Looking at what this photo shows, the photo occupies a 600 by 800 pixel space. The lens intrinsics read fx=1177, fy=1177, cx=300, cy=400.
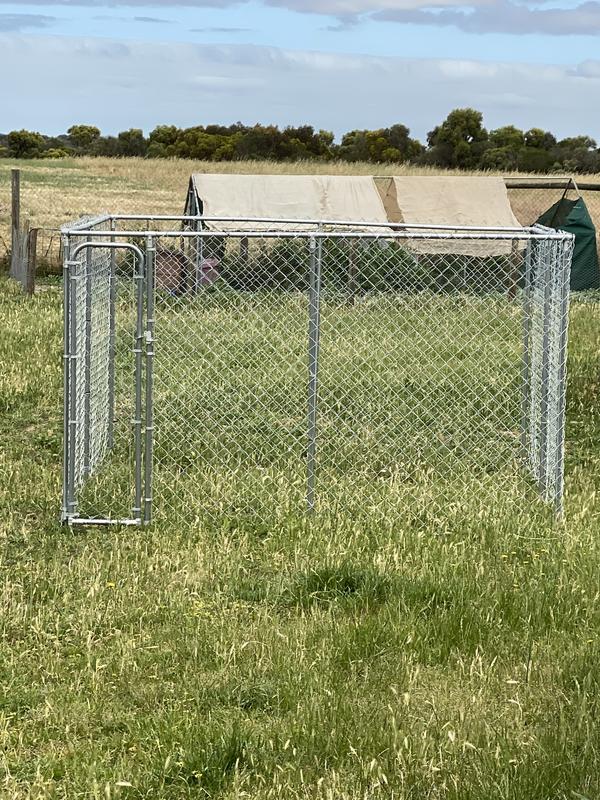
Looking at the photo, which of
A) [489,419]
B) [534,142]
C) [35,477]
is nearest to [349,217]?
[489,419]

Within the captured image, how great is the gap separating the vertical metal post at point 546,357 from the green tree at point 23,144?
77213 mm

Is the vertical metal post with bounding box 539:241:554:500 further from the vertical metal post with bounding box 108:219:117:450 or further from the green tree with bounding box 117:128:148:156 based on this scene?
the green tree with bounding box 117:128:148:156

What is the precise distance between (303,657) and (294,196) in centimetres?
1740

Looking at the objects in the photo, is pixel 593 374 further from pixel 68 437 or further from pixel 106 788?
pixel 106 788

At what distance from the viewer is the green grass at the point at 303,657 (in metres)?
4.27

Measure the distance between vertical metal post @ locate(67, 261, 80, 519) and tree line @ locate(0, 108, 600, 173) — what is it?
160 ft

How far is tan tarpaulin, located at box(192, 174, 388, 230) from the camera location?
21.5 meters

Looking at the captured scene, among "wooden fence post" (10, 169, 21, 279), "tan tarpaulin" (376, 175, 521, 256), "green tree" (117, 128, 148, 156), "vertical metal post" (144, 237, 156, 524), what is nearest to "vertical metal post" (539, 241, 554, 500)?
"vertical metal post" (144, 237, 156, 524)

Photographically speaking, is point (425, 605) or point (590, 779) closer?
point (590, 779)

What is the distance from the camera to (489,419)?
1057 centimetres

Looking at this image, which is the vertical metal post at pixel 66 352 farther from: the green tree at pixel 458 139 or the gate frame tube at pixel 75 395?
the green tree at pixel 458 139

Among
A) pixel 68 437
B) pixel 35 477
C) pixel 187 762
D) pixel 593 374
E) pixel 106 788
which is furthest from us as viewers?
pixel 593 374

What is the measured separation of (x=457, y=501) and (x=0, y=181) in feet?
135

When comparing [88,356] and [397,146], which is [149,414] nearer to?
[88,356]
